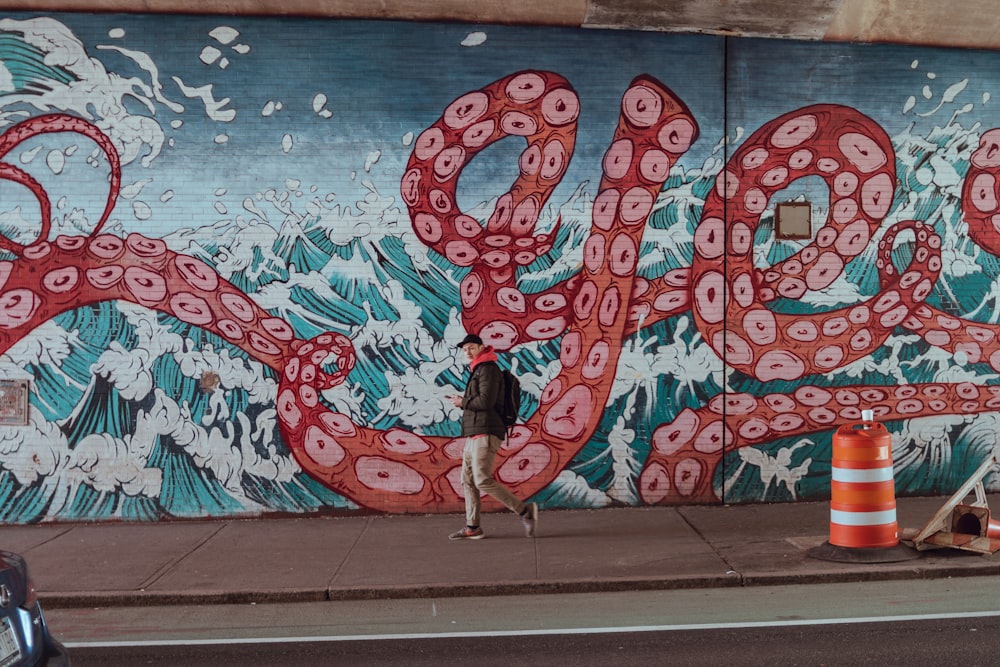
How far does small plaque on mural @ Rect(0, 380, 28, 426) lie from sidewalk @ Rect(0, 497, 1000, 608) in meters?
1.14

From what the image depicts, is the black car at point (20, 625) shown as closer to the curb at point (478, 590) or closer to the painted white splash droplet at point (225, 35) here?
the curb at point (478, 590)

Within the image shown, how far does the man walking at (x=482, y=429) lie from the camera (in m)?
8.17

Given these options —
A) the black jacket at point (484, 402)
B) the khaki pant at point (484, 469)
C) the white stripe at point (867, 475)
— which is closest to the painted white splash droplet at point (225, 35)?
the black jacket at point (484, 402)

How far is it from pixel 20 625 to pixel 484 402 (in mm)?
4771

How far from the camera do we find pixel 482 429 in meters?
8.17

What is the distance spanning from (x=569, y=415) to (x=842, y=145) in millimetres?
4268

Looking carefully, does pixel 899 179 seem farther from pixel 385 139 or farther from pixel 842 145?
pixel 385 139

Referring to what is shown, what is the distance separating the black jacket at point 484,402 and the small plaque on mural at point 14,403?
16.2ft

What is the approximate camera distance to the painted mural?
9.39 metres

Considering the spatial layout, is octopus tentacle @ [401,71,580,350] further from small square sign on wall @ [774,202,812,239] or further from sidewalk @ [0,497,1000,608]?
small square sign on wall @ [774,202,812,239]

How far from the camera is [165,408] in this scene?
9.45 m

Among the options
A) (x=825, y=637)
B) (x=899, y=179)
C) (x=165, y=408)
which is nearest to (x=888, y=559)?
(x=825, y=637)

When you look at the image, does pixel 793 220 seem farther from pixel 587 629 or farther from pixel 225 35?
pixel 225 35

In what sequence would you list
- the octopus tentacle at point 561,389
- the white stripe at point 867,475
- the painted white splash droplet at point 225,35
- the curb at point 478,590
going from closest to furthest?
the curb at point 478,590
the white stripe at point 867,475
the painted white splash droplet at point 225,35
the octopus tentacle at point 561,389
